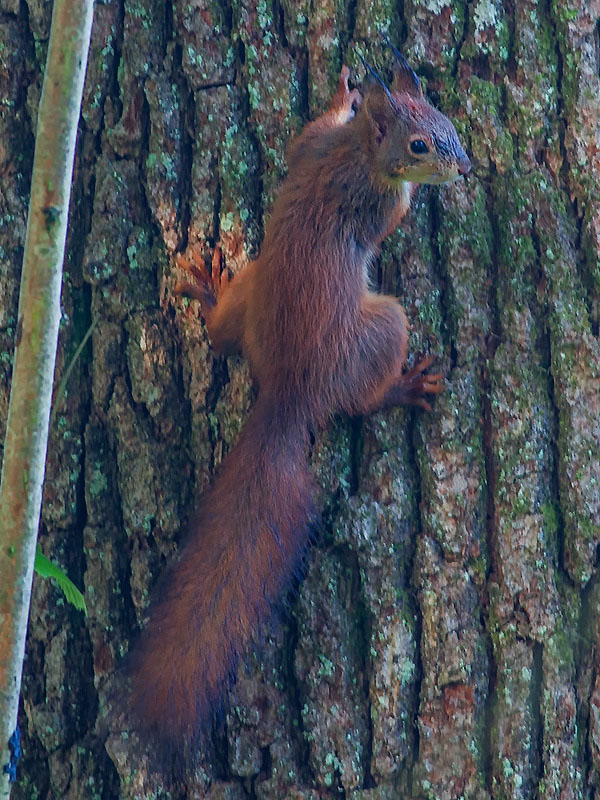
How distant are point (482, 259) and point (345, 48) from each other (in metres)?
0.58

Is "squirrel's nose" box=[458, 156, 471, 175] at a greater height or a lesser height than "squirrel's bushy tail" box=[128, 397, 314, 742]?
greater

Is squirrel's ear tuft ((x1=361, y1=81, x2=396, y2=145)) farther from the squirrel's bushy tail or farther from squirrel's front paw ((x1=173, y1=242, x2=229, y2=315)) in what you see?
the squirrel's bushy tail

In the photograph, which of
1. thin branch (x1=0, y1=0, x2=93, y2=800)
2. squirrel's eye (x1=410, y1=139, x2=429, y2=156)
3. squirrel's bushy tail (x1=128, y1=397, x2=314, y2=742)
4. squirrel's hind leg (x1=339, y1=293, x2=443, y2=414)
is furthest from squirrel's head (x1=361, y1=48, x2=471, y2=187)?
thin branch (x1=0, y1=0, x2=93, y2=800)

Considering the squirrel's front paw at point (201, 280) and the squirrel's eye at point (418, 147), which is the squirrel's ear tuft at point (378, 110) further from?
the squirrel's front paw at point (201, 280)

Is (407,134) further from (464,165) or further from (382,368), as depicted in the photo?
(382,368)

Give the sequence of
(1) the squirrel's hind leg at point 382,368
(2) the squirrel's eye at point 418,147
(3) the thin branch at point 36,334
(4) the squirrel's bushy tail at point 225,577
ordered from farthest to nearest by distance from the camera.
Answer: (2) the squirrel's eye at point 418,147
(1) the squirrel's hind leg at point 382,368
(4) the squirrel's bushy tail at point 225,577
(3) the thin branch at point 36,334

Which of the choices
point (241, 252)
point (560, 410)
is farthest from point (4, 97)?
point (560, 410)

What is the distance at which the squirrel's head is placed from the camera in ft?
6.93

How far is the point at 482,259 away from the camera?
6.94 feet

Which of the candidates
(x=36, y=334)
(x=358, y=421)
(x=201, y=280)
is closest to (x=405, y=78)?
(x=201, y=280)

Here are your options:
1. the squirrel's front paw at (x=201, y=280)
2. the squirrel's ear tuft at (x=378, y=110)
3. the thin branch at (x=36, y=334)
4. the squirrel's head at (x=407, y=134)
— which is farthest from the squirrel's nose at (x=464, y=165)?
the thin branch at (x=36, y=334)

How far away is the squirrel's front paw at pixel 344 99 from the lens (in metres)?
2.17

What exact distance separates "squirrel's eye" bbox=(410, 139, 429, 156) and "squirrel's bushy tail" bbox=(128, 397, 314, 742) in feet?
2.37

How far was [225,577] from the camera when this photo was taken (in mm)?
1980
